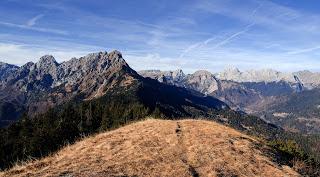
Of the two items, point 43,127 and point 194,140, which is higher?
point 194,140

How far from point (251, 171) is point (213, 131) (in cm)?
854

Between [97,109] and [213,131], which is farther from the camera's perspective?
[97,109]

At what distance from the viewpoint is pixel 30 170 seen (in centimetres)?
2400

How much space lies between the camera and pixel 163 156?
88.0ft

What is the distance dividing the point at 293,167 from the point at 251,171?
5292 mm

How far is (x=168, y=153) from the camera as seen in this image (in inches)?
1089

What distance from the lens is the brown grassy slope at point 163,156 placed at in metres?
23.6

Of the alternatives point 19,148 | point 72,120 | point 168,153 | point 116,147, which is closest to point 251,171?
point 168,153

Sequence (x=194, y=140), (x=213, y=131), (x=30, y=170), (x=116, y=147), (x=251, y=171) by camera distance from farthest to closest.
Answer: (x=213, y=131) → (x=194, y=140) → (x=116, y=147) → (x=251, y=171) → (x=30, y=170)

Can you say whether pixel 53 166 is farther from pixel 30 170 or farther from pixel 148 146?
pixel 148 146

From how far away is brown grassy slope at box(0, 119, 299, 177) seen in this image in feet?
77.6

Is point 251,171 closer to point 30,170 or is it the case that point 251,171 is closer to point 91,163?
point 91,163

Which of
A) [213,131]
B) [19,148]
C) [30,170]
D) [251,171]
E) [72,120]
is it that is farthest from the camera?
[72,120]

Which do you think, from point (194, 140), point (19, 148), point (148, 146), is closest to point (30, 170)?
point (148, 146)
